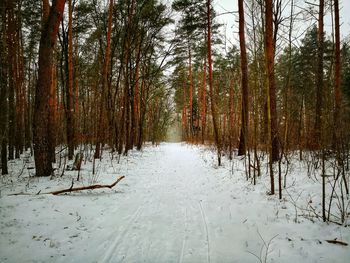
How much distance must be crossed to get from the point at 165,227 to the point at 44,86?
5540 millimetres

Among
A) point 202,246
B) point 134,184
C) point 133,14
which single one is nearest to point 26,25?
point 133,14

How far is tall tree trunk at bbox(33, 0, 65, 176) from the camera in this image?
249 inches

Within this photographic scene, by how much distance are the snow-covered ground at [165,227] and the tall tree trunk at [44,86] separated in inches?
46.1

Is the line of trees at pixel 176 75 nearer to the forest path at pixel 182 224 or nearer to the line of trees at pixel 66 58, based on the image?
the line of trees at pixel 66 58

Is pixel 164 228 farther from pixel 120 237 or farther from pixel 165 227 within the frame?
pixel 120 237

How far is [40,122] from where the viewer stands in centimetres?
633

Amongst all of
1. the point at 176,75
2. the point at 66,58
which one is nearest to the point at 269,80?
the point at 66,58

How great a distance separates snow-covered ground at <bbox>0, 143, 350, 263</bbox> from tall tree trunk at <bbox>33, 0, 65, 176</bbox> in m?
1.17

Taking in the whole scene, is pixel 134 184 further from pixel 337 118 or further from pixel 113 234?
pixel 337 118

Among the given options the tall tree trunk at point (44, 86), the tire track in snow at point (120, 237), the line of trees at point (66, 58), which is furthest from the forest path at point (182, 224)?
the line of trees at point (66, 58)

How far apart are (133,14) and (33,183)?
1134 cm

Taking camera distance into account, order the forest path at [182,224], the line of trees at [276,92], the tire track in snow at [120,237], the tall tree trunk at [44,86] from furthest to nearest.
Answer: the tall tree trunk at [44,86]
the line of trees at [276,92]
the forest path at [182,224]
the tire track in snow at [120,237]

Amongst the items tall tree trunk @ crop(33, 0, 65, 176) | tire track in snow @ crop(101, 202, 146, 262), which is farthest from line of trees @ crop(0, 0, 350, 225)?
tire track in snow @ crop(101, 202, 146, 262)

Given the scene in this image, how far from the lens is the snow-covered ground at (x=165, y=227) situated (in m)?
2.88
